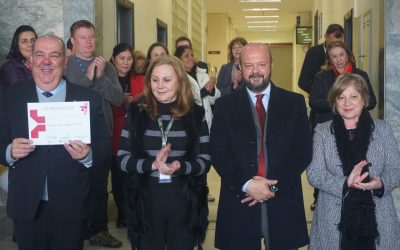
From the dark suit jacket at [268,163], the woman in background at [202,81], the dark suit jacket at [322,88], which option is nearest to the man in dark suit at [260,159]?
the dark suit jacket at [268,163]

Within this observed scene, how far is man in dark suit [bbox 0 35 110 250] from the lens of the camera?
8.75 feet

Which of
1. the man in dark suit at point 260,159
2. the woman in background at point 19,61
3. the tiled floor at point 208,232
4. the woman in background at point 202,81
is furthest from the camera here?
the woman in background at point 202,81

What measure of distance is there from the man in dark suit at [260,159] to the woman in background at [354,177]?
12 cm

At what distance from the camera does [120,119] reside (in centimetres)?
483

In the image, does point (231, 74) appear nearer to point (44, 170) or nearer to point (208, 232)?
point (208, 232)

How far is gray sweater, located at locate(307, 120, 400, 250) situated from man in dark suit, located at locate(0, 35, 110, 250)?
1.19 meters

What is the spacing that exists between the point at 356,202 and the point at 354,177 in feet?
0.46

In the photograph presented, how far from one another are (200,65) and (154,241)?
9.34ft

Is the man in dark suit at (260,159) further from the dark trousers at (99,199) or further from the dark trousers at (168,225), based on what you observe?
the dark trousers at (99,199)

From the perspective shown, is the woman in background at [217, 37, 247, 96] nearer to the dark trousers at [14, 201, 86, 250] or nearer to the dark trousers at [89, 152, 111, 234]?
the dark trousers at [89, 152, 111, 234]

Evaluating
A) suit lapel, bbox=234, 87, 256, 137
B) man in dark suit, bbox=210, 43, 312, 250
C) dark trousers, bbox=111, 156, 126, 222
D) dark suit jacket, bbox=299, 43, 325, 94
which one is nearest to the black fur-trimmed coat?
man in dark suit, bbox=210, 43, 312, 250

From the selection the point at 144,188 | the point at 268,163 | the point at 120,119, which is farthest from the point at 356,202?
the point at 120,119

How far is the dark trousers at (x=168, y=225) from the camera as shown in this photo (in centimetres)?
296

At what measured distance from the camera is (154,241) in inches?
117
